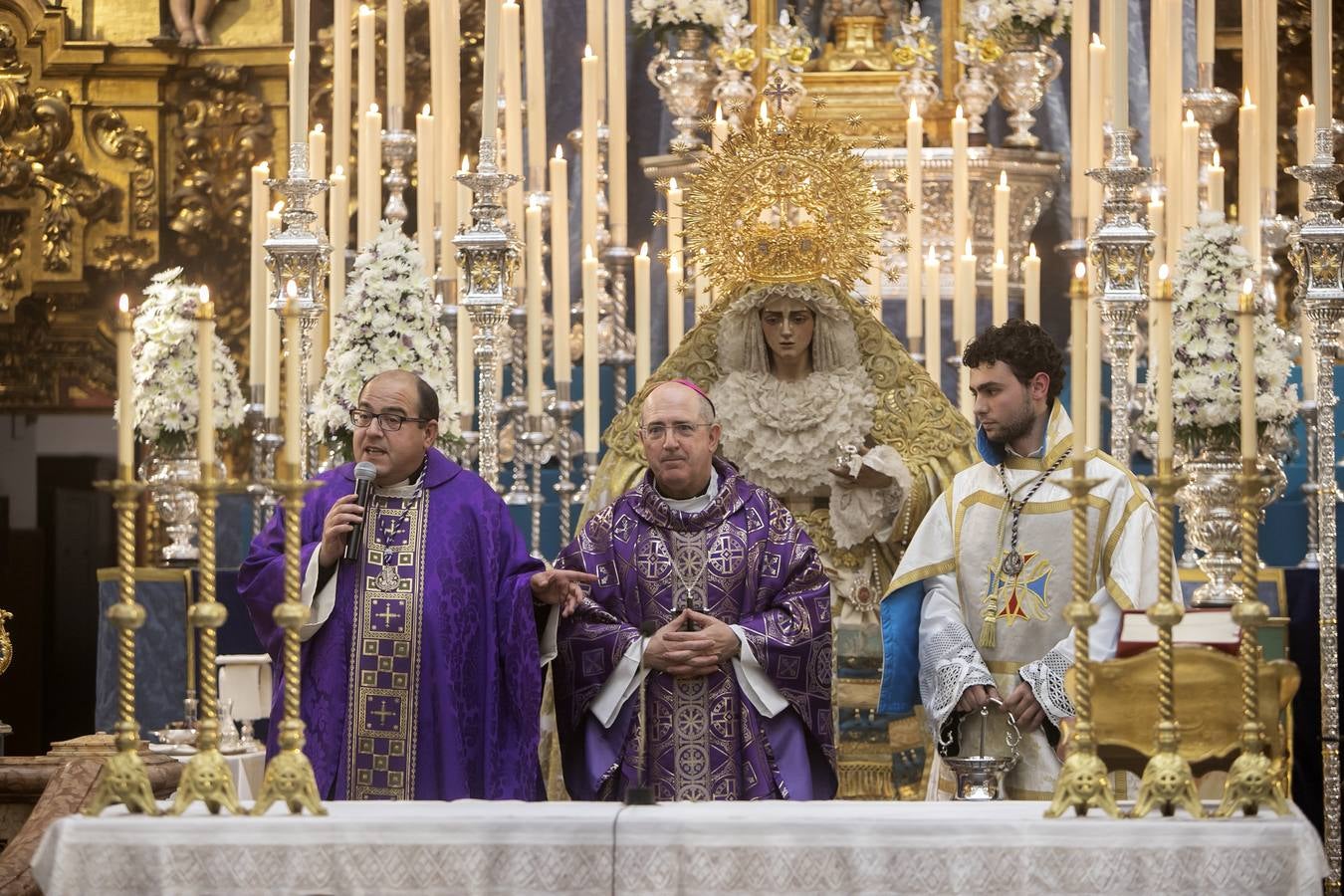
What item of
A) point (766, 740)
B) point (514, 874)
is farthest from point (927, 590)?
point (514, 874)

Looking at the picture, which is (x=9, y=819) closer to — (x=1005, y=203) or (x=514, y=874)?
(x=514, y=874)

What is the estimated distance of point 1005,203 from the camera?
25.2 feet

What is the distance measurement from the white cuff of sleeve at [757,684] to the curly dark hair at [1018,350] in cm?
84

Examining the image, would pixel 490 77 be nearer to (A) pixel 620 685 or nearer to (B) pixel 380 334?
(B) pixel 380 334

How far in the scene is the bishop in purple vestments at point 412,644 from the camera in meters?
5.43

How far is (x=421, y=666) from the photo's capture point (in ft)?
18.0

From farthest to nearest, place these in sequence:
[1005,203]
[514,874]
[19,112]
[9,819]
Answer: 1. [19,112]
2. [1005,203]
3. [9,819]
4. [514,874]

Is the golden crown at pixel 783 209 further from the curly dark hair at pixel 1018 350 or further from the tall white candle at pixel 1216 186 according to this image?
the tall white candle at pixel 1216 186

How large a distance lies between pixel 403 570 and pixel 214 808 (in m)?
1.39

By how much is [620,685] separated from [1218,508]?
6.79 feet

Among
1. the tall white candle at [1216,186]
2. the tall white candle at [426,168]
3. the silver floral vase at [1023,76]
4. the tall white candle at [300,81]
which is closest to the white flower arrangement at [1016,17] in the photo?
the silver floral vase at [1023,76]

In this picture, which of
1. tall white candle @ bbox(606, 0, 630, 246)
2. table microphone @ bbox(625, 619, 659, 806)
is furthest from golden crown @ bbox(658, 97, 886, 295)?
table microphone @ bbox(625, 619, 659, 806)

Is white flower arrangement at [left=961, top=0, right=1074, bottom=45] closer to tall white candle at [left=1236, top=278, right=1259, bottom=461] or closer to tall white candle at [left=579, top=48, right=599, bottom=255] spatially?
tall white candle at [left=579, top=48, right=599, bottom=255]

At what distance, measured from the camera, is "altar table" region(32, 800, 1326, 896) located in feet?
13.0
